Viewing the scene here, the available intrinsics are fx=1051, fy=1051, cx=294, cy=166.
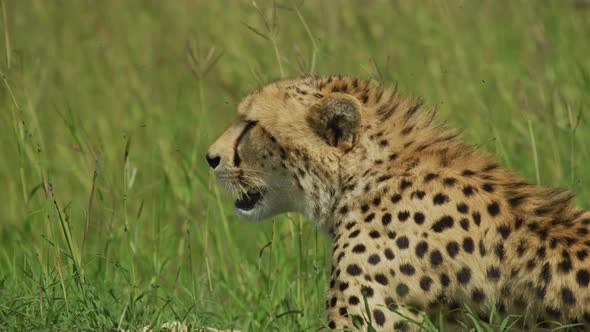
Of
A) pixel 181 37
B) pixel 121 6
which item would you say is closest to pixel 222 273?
pixel 181 37

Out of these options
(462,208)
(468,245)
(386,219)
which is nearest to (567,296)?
(468,245)

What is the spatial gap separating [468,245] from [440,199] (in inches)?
8.0

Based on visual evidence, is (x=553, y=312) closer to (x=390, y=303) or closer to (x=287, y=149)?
(x=390, y=303)

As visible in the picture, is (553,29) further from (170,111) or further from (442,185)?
(442,185)

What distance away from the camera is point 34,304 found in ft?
12.9

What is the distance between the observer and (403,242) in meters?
3.72

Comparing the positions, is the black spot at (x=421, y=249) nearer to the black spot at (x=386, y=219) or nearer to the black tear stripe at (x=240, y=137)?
the black spot at (x=386, y=219)

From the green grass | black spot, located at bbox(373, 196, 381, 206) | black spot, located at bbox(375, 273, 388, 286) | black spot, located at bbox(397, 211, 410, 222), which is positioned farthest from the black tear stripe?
black spot, located at bbox(375, 273, 388, 286)

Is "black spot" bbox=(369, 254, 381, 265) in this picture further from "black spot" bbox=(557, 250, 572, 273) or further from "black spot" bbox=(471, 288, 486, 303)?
"black spot" bbox=(557, 250, 572, 273)

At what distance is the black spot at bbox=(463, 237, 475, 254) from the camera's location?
12.0ft

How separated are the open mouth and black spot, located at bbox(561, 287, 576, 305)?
136cm

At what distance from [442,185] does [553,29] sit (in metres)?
3.62

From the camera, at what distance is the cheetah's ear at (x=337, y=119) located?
3.99 m

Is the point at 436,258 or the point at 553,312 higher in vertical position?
the point at 436,258
